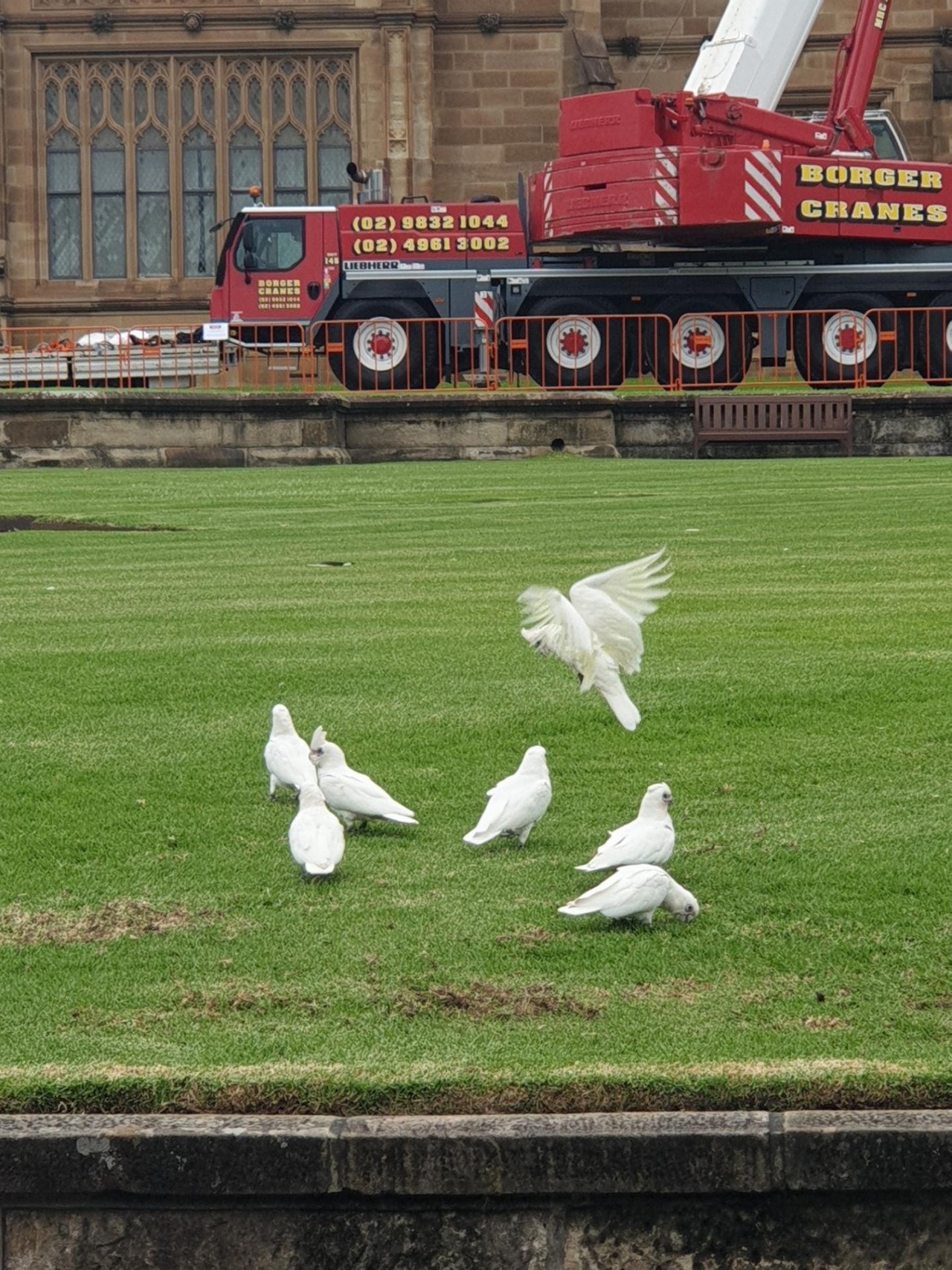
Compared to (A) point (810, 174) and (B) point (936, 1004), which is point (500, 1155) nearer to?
(B) point (936, 1004)

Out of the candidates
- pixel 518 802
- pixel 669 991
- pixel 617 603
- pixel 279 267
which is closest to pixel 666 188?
pixel 279 267

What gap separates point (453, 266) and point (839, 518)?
14.3 meters

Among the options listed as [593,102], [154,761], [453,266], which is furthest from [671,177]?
[154,761]

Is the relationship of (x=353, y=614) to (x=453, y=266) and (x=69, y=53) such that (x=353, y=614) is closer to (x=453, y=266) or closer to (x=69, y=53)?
(x=453, y=266)

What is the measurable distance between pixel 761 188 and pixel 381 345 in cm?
530

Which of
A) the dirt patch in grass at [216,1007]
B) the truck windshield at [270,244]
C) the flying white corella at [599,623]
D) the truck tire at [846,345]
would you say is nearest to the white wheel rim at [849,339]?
the truck tire at [846,345]

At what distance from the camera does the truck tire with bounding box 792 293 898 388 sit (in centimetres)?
2670

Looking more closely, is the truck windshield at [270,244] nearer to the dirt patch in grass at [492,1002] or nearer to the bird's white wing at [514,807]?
the bird's white wing at [514,807]

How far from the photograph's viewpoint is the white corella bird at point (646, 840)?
17.4 ft

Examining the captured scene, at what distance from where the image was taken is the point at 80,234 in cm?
3378

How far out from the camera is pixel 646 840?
531 cm

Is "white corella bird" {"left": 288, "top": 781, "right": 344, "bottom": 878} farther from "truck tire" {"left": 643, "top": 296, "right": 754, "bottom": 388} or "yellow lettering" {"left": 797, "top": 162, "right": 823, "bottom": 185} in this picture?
"yellow lettering" {"left": 797, "top": 162, "right": 823, "bottom": 185}

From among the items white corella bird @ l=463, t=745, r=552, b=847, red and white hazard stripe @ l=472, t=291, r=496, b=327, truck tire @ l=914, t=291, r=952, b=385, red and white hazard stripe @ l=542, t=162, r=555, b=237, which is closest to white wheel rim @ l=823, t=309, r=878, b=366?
truck tire @ l=914, t=291, r=952, b=385

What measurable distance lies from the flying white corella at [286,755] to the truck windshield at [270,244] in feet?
72.8
